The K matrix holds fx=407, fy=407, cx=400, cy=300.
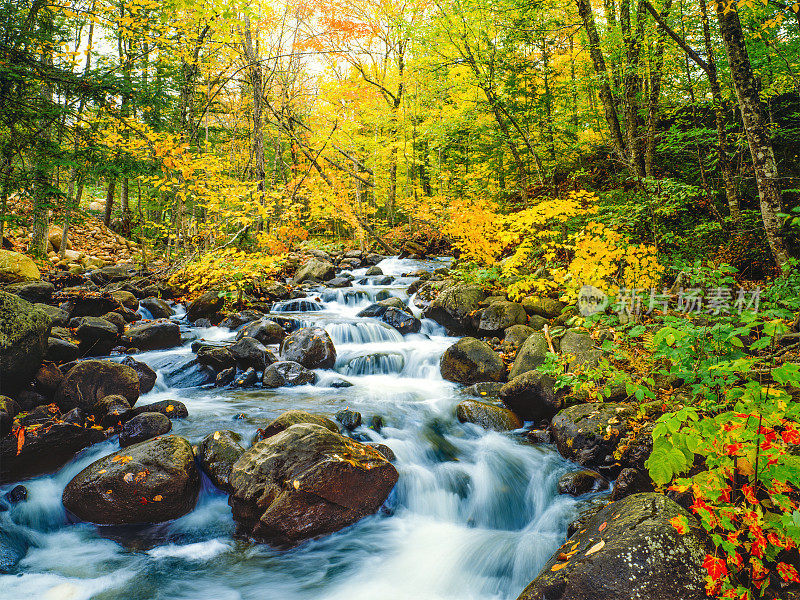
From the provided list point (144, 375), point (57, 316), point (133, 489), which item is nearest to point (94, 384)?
point (144, 375)

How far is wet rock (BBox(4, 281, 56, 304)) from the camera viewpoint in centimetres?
831

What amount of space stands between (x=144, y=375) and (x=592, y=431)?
6518 millimetres

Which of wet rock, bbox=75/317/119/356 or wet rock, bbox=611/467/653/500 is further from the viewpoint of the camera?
wet rock, bbox=75/317/119/356

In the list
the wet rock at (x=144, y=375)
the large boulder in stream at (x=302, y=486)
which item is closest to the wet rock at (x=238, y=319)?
the wet rock at (x=144, y=375)

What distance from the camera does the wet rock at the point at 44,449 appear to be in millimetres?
4270

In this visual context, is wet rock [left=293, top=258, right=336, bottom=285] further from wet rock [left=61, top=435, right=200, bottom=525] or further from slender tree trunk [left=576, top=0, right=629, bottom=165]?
wet rock [left=61, top=435, right=200, bottom=525]

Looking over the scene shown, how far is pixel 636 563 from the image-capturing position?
244cm

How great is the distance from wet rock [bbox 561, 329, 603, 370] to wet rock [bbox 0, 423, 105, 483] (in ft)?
20.7

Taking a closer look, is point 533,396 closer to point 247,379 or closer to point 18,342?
point 247,379

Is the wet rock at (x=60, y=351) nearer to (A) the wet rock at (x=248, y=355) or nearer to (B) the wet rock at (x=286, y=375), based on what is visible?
(A) the wet rock at (x=248, y=355)

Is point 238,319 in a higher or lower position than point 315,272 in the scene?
lower

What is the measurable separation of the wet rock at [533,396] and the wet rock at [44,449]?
5432 millimetres

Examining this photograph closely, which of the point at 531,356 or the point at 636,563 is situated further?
the point at 531,356

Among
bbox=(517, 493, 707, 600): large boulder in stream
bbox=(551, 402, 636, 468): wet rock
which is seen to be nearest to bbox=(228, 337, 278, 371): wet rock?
bbox=(551, 402, 636, 468): wet rock
